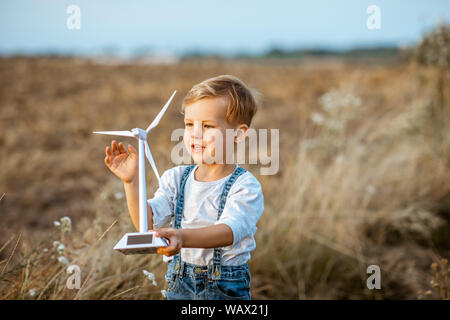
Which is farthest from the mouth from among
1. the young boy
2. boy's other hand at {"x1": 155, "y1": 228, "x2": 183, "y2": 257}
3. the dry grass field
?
the dry grass field

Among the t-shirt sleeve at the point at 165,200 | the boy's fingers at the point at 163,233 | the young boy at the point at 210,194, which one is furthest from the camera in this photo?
the t-shirt sleeve at the point at 165,200

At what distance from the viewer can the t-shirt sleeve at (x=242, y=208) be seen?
1701 mm

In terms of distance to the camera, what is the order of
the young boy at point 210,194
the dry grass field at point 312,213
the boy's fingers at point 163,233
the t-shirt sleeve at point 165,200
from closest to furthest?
the boy's fingers at point 163,233
the young boy at point 210,194
the t-shirt sleeve at point 165,200
the dry grass field at point 312,213

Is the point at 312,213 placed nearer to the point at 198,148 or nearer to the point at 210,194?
the point at 210,194

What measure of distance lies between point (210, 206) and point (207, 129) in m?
0.37

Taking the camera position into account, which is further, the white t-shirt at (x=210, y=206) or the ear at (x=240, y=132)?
the ear at (x=240, y=132)

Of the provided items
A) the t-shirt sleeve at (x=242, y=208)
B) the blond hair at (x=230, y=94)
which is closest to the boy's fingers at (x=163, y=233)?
the t-shirt sleeve at (x=242, y=208)

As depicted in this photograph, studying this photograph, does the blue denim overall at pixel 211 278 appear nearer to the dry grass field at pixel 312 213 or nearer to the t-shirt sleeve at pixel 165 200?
the t-shirt sleeve at pixel 165 200

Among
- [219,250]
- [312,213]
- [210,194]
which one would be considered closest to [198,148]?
[210,194]

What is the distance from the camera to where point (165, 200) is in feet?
6.52

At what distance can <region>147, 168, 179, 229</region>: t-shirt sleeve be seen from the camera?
1.93 metres

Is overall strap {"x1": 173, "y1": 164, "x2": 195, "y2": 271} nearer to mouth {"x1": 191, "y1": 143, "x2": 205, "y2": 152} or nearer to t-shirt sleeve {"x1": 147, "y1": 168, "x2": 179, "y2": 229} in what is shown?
t-shirt sleeve {"x1": 147, "y1": 168, "x2": 179, "y2": 229}

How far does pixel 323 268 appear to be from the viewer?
3.94 metres
